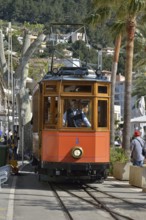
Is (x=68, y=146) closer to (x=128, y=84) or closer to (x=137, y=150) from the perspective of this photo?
(x=137, y=150)

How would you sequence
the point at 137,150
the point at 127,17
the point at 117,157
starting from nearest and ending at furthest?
the point at 137,150 → the point at 117,157 → the point at 127,17

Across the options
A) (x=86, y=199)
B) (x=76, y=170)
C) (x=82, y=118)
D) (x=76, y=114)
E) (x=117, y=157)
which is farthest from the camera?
(x=117, y=157)

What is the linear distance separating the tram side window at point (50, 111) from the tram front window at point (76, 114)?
30cm

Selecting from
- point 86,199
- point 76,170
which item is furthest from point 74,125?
point 86,199

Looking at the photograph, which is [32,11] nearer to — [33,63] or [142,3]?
[33,63]

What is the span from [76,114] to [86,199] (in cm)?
315

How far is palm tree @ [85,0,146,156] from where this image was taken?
72.3 feet

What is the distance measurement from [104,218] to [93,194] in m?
4.32

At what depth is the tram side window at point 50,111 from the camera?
16719mm

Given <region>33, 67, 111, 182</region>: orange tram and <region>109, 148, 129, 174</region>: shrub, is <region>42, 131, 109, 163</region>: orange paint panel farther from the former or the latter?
<region>109, 148, 129, 174</region>: shrub

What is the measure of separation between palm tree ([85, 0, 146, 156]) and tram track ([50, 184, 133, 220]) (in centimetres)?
584

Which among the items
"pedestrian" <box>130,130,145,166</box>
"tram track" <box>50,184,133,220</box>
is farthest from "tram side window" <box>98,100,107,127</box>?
"pedestrian" <box>130,130,145,166</box>

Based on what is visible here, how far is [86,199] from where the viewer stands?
14.3m

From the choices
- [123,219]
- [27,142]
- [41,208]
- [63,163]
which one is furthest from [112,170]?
[27,142]
